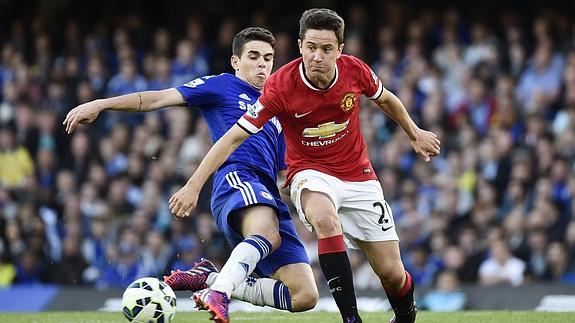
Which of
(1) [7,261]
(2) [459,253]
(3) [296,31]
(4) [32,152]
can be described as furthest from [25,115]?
(2) [459,253]

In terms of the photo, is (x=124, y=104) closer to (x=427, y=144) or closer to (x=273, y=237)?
(x=273, y=237)

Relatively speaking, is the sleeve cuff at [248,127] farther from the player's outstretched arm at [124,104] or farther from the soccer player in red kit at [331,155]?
the player's outstretched arm at [124,104]

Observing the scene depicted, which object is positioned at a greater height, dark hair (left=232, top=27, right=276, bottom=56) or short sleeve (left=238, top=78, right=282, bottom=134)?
dark hair (left=232, top=27, right=276, bottom=56)

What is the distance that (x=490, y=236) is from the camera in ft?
46.6

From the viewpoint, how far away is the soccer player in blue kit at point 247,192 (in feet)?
27.7

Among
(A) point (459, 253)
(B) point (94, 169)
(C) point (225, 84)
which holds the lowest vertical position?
(A) point (459, 253)

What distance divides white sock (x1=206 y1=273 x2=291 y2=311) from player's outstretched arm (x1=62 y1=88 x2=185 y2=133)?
1.48 meters

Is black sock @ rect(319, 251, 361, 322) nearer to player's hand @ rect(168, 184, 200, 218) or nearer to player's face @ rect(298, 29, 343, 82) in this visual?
player's hand @ rect(168, 184, 200, 218)

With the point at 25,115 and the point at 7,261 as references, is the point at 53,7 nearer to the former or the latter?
the point at 25,115

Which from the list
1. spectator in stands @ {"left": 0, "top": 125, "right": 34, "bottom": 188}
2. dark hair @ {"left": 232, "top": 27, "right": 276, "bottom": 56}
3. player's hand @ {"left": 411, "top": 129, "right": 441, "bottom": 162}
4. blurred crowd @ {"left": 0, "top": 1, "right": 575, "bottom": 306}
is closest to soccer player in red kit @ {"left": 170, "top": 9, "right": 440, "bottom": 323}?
player's hand @ {"left": 411, "top": 129, "right": 441, "bottom": 162}

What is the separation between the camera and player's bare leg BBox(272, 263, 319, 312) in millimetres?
8648

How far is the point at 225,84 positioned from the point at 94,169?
8483 mm

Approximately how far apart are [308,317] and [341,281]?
2365 mm

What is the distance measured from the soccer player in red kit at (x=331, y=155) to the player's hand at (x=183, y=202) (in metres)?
0.01
